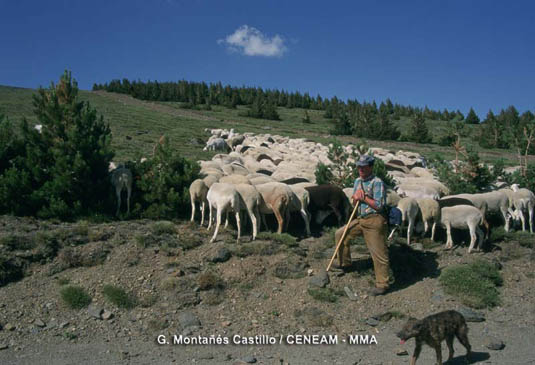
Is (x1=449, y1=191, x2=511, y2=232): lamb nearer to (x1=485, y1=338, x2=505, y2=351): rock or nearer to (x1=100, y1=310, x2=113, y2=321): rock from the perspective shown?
(x1=485, y1=338, x2=505, y2=351): rock

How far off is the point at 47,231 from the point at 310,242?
20.7 feet

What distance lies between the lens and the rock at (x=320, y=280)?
808 centimetres

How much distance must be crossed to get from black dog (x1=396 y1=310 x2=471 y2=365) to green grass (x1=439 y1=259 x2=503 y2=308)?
2.26 metres

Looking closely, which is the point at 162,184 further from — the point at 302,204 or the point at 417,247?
the point at 417,247

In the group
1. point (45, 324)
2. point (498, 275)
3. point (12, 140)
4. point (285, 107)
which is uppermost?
point (285, 107)

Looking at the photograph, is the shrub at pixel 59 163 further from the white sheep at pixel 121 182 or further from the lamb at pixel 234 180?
the lamb at pixel 234 180

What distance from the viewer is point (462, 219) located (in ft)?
33.4

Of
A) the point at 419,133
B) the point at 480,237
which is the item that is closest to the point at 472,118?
the point at 419,133

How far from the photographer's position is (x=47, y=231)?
952 centimetres

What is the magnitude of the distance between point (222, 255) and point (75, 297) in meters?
2.94

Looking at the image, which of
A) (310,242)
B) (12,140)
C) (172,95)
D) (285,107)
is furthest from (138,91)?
(310,242)

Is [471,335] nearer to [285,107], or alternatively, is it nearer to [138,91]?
[285,107]

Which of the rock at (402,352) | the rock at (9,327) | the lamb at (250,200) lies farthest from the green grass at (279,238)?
the rock at (9,327)

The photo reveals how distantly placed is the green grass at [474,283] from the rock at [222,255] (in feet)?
14.7
